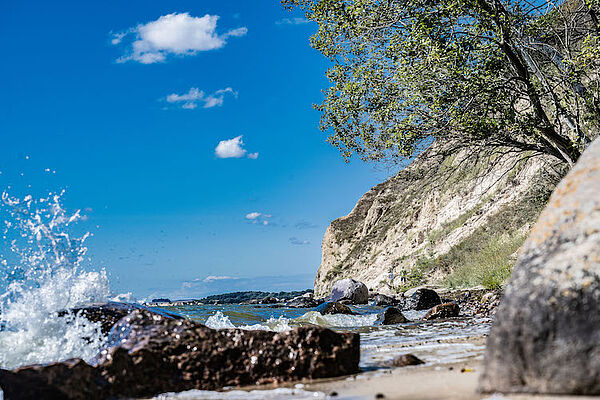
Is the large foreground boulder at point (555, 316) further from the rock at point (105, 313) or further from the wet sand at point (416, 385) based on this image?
the rock at point (105, 313)

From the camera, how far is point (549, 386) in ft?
9.36

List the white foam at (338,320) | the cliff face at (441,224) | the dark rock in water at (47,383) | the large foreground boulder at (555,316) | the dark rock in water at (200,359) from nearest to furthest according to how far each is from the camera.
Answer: the large foreground boulder at (555,316), the dark rock in water at (47,383), the dark rock in water at (200,359), the white foam at (338,320), the cliff face at (441,224)

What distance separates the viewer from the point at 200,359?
4.44m

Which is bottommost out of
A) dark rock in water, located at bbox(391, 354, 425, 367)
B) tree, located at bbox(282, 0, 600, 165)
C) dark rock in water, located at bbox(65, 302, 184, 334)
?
dark rock in water, located at bbox(391, 354, 425, 367)

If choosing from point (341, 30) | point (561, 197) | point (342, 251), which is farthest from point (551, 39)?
point (342, 251)

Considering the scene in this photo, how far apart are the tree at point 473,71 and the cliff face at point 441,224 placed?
1328mm

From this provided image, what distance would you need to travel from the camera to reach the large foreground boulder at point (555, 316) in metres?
2.80

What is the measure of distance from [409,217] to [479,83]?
32.7 meters

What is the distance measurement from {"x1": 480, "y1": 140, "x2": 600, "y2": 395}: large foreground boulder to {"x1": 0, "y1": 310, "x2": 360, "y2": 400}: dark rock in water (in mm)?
1817

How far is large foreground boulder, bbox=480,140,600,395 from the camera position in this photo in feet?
9.20

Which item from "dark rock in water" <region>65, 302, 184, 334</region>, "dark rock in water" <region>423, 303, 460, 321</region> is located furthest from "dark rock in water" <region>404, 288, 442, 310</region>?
"dark rock in water" <region>65, 302, 184, 334</region>

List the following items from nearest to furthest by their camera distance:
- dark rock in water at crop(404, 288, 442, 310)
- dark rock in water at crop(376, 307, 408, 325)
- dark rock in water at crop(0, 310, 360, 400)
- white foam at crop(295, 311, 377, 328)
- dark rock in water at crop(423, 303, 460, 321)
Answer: dark rock in water at crop(0, 310, 360, 400)
dark rock in water at crop(376, 307, 408, 325)
dark rock in water at crop(423, 303, 460, 321)
white foam at crop(295, 311, 377, 328)
dark rock in water at crop(404, 288, 442, 310)

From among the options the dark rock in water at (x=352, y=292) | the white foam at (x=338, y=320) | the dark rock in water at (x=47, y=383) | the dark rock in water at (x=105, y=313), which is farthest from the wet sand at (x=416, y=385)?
the dark rock in water at (x=352, y=292)

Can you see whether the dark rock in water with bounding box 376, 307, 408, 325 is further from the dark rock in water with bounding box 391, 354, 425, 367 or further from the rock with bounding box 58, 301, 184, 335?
the dark rock in water with bounding box 391, 354, 425, 367
